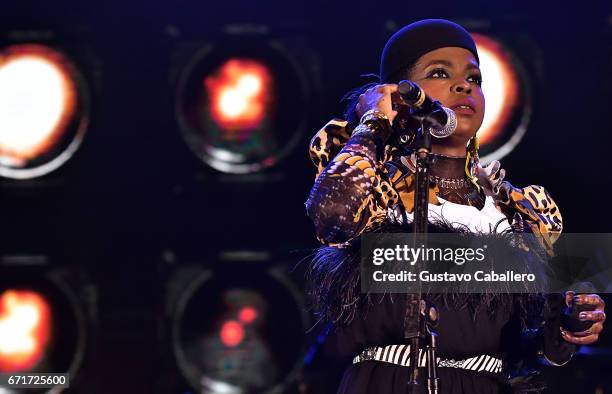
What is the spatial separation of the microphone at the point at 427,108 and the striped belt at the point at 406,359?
1.43 feet

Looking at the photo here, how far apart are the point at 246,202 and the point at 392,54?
3.98 ft

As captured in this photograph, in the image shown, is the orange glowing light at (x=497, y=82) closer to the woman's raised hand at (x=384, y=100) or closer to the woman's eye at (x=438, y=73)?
the woman's eye at (x=438, y=73)

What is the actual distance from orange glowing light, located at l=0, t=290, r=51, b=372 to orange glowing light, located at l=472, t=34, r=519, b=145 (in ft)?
5.14

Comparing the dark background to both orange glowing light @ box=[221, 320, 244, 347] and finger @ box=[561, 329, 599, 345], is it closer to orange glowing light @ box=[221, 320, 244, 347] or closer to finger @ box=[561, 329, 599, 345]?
orange glowing light @ box=[221, 320, 244, 347]

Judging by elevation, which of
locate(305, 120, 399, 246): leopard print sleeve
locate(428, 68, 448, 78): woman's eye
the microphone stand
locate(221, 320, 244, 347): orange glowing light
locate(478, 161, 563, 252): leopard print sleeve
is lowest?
the microphone stand

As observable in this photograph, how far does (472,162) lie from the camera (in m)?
2.23

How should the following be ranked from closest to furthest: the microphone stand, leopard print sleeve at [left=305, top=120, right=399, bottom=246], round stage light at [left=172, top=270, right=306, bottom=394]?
the microphone stand → leopard print sleeve at [left=305, top=120, right=399, bottom=246] → round stage light at [left=172, top=270, right=306, bottom=394]

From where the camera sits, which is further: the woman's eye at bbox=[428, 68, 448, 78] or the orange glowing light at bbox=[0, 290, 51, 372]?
the orange glowing light at bbox=[0, 290, 51, 372]

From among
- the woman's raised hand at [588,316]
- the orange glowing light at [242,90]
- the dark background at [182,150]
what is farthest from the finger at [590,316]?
the orange glowing light at [242,90]

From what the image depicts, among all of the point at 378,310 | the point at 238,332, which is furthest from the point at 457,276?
the point at 238,332

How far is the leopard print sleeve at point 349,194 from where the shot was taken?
1.92m

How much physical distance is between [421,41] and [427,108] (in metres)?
0.44

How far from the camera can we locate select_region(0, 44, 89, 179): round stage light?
3.39 meters

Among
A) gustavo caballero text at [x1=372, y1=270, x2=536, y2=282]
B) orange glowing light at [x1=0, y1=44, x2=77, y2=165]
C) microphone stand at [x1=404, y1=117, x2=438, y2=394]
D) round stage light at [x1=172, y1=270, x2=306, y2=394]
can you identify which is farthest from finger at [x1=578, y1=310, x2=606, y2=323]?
orange glowing light at [x1=0, y1=44, x2=77, y2=165]
